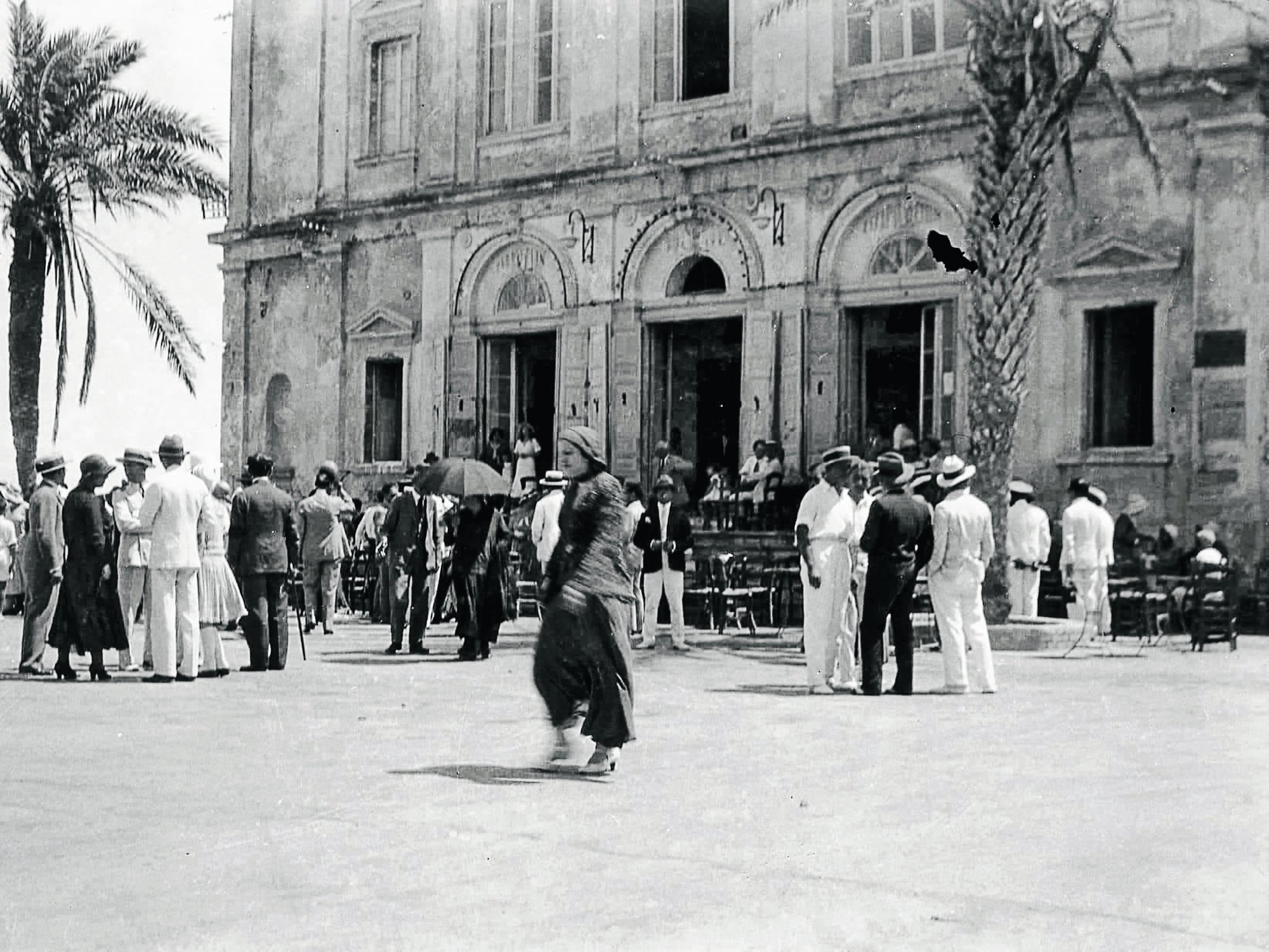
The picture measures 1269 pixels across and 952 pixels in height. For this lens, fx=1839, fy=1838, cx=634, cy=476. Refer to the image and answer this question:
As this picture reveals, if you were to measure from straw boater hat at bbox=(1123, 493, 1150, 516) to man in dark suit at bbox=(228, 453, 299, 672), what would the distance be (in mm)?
10055

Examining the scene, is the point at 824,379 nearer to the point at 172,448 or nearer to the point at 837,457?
the point at 837,457

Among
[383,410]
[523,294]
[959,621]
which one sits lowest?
[959,621]

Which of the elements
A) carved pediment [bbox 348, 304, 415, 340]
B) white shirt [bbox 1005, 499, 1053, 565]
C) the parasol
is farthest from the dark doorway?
the parasol

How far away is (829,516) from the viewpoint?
42.7ft

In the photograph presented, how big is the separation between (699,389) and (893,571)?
43.5ft

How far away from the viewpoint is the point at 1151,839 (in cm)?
698

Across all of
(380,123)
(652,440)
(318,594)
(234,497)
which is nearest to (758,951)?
(234,497)

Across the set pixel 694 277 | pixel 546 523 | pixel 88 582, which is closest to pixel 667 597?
pixel 546 523

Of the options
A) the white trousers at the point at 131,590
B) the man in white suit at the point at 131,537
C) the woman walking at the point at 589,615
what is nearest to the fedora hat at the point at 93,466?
the man in white suit at the point at 131,537

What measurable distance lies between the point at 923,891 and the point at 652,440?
1924 cm

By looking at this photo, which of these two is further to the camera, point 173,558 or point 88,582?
point 88,582

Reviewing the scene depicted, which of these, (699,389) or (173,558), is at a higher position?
(699,389)

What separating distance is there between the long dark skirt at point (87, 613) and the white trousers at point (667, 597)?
536 cm

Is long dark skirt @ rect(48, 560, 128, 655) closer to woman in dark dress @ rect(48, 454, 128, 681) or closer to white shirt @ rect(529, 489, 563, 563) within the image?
woman in dark dress @ rect(48, 454, 128, 681)
